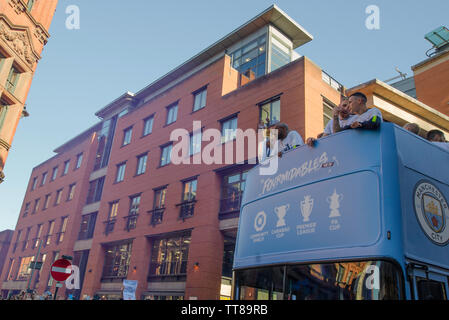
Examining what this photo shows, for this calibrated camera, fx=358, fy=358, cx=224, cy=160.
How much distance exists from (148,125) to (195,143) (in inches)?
294

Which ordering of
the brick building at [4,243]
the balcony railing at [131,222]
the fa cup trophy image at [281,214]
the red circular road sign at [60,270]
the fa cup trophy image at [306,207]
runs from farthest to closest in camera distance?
the brick building at [4,243] → the balcony railing at [131,222] → the red circular road sign at [60,270] → the fa cup trophy image at [281,214] → the fa cup trophy image at [306,207]

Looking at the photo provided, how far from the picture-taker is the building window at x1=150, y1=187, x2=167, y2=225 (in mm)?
24250

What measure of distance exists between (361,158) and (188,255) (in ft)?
59.7

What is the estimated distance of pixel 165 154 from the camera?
2638cm

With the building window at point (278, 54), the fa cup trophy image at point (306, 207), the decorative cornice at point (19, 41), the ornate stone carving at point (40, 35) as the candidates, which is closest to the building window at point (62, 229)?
the decorative cornice at point (19, 41)

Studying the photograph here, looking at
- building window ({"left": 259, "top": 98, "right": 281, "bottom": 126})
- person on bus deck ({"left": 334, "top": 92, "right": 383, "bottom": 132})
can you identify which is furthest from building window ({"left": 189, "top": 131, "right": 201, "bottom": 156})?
person on bus deck ({"left": 334, "top": 92, "right": 383, "bottom": 132})

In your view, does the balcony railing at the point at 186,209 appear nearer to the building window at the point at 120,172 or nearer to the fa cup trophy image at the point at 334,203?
the building window at the point at 120,172

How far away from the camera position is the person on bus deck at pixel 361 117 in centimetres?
435

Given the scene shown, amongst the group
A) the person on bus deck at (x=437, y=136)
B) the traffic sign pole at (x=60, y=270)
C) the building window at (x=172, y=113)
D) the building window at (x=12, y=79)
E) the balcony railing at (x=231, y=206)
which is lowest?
the traffic sign pole at (x=60, y=270)

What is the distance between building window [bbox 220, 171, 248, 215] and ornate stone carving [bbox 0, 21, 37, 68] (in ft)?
47.7

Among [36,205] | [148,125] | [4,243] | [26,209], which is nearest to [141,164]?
[148,125]

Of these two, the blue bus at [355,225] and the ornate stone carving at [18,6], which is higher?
the ornate stone carving at [18,6]

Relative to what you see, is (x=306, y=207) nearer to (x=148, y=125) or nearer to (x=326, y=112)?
(x=326, y=112)
